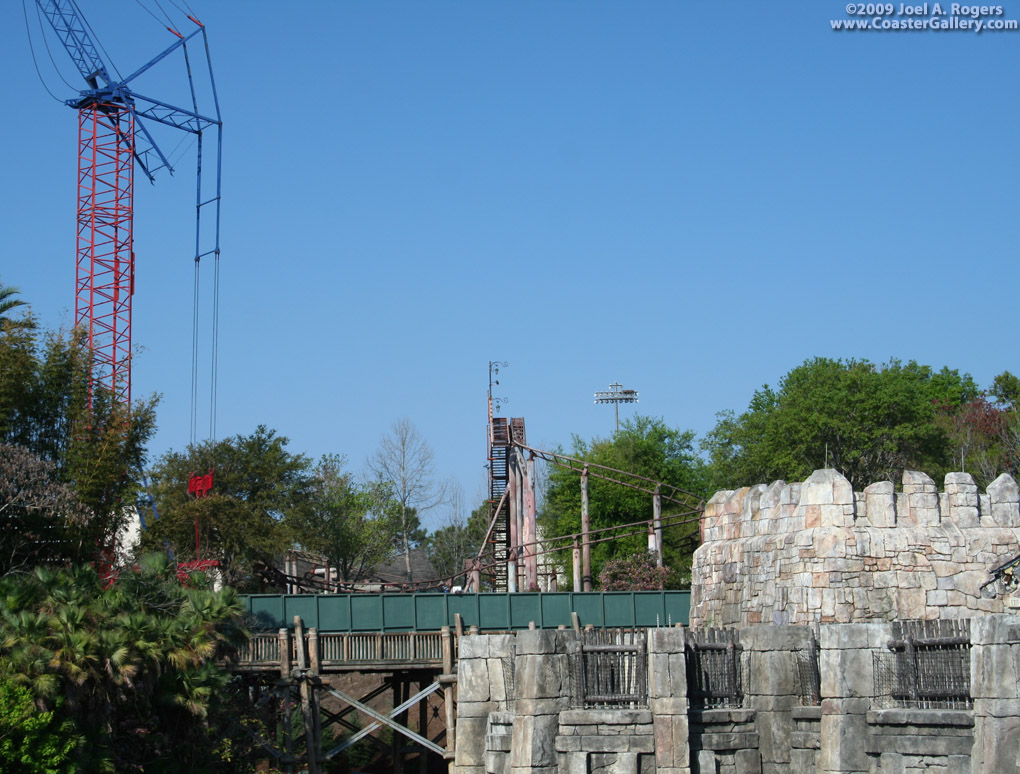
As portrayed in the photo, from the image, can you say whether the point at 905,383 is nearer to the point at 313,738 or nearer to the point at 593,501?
the point at 593,501

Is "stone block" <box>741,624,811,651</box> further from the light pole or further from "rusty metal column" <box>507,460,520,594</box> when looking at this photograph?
the light pole

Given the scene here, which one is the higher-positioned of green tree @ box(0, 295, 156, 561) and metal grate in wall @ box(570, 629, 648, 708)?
green tree @ box(0, 295, 156, 561)

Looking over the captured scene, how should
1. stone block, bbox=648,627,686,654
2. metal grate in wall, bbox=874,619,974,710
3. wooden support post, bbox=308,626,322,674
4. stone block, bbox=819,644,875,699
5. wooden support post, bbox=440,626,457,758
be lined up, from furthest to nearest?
wooden support post, bbox=440,626,457,758
wooden support post, bbox=308,626,322,674
stone block, bbox=648,627,686,654
stone block, bbox=819,644,875,699
metal grate in wall, bbox=874,619,974,710

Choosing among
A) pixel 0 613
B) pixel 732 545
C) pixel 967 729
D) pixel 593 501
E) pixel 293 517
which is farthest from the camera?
pixel 593 501

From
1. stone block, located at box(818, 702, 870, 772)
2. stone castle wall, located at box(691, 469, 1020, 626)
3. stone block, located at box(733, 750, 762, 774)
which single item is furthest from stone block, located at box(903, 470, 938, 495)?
stone block, located at box(733, 750, 762, 774)

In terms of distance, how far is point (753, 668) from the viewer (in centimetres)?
1769

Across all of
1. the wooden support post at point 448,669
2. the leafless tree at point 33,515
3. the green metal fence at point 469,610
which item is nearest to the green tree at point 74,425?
the leafless tree at point 33,515

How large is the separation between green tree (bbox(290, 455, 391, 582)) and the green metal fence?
25.7 m

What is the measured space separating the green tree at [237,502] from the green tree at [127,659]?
565 inches

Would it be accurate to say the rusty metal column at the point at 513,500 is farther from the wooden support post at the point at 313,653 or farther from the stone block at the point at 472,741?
the stone block at the point at 472,741

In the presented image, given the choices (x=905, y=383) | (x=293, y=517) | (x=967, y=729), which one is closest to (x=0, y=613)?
(x=967, y=729)

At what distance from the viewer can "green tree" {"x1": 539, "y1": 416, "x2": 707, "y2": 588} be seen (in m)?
57.6

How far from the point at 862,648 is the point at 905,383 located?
3800 centimetres

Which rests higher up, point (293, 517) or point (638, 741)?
point (293, 517)
